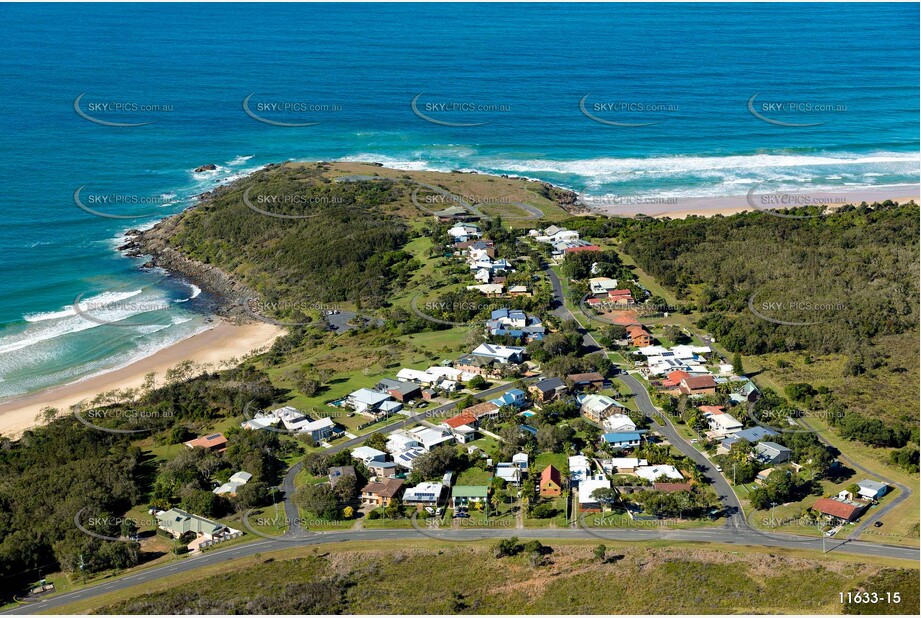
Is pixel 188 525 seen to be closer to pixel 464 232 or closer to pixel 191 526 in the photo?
pixel 191 526

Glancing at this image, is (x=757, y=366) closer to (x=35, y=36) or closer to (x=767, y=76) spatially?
(x=767, y=76)

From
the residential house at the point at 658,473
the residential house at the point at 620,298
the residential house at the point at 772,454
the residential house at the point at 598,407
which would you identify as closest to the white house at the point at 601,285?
the residential house at the point at 620,298

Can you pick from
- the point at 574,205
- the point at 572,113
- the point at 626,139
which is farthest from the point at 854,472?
the point at 572,113

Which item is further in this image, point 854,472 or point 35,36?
point 35,36

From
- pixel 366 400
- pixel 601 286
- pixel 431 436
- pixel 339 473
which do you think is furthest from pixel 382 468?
pixel 601 286

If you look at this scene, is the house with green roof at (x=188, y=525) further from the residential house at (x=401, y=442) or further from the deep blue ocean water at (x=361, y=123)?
the deep blue ocean water at (x=361, y=123)

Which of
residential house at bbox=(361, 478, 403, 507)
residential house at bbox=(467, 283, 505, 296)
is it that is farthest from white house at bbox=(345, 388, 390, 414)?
residential house at bbox=(467, 283, 505, 296)
